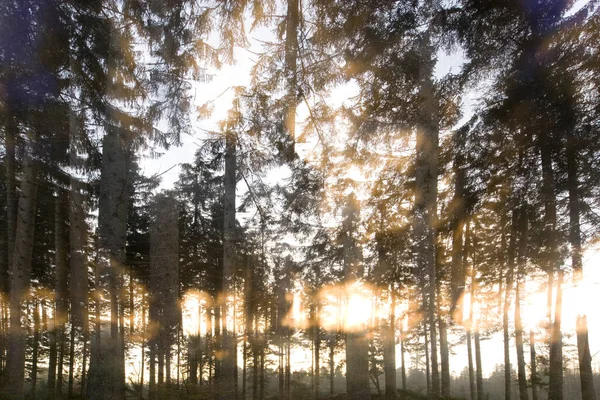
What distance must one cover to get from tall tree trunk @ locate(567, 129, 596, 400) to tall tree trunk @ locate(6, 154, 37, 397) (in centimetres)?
1029

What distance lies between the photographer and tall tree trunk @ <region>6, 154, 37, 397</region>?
29.0 ft

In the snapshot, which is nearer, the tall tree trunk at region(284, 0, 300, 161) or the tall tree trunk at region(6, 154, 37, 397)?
the tall tree trunk at region(284, 0, 300, 161)

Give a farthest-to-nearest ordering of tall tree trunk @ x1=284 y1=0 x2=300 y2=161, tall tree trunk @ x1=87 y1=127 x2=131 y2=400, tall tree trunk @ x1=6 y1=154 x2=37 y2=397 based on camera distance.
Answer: tall tree trunk @ x1=6 y1=154 x2=37 y2=397 < tall tree trunk @ x1=87 y1=127 x2=131 y2=400 < tall tree trunk @ x1=284 y1=0 x2=300 y2=161

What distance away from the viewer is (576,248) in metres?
5.96

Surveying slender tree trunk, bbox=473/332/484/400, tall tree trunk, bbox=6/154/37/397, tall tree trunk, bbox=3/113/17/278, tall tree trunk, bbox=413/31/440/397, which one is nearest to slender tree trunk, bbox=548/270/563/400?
tall tree trunk, bbox=413/31/440/397

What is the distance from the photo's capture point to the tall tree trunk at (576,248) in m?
4.56

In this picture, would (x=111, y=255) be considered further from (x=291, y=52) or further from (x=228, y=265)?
(x=228, y=265)

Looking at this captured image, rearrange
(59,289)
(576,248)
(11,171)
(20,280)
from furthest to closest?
(59,289), (11,171), (20,280), (576,248)

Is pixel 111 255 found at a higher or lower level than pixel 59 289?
higher

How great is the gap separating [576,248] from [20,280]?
1164 cm

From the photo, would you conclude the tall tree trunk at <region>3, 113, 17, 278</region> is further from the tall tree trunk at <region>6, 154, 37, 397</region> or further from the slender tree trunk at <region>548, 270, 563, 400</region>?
the slender tree trunk at <region>548, 270, 563, 400</region>

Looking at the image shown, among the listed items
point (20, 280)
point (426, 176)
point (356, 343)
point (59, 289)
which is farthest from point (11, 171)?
point (356, 343)

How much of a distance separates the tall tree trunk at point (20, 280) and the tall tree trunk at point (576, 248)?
33.8 ft

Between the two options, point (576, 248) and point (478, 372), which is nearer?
point (576, 248)
